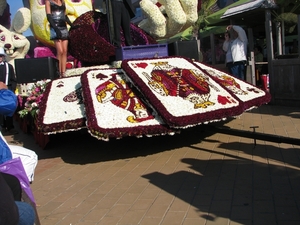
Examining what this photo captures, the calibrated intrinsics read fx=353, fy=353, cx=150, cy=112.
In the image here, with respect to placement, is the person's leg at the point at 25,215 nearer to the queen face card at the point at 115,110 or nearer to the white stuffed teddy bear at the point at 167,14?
the queen face card at the point at 115,110

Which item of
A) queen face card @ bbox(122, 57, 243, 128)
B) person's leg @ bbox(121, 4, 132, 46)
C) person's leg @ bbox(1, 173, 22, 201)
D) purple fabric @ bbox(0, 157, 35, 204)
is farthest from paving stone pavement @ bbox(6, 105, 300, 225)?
person's leg @ bbox(121, 4, 132, 46)

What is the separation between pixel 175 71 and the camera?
18.4ft

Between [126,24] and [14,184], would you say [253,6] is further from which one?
[14,184]

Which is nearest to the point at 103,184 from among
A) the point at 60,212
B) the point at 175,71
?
the point at 60,212

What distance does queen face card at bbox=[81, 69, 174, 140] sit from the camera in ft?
14.9

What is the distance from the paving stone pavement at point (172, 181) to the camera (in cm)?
315

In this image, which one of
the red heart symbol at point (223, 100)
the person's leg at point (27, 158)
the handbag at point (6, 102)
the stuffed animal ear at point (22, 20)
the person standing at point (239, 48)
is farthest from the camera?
the stuffed animal ear at point (22, 20)

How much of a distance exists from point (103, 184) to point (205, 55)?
32.8 ft

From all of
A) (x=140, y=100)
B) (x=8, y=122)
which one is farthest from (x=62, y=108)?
(x=8, y=122)

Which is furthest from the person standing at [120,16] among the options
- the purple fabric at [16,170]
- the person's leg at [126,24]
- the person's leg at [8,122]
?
the purple fabric at [16,170]

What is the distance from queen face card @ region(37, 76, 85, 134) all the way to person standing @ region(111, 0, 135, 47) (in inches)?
57.7

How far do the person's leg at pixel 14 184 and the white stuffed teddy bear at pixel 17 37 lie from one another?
1120 centimetres

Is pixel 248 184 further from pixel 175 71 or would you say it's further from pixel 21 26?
pixel 21 26

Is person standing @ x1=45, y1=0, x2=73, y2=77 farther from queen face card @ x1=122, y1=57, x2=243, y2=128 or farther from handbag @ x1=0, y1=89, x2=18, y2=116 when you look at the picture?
handbag @ x1=0, y1=89, x2=18, y2=116
